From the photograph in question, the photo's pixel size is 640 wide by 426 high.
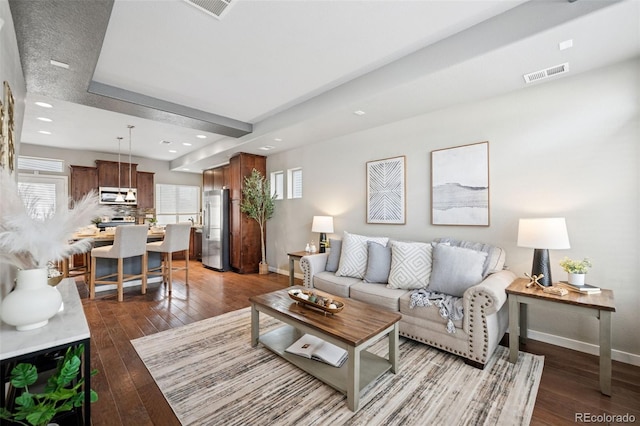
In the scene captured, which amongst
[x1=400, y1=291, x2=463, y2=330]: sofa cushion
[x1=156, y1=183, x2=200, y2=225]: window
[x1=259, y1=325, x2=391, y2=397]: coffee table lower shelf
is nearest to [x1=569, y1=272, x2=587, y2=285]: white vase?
[x1=400, y1=291, x2=463, y2=330]: sofa cushion

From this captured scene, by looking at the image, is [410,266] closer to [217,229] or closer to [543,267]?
[543,267]

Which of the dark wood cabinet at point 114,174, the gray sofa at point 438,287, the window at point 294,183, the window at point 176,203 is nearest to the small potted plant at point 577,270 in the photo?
the gray sofa at point 438,287

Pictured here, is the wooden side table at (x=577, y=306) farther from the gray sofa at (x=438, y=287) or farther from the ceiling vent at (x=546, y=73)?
the ceiling vent at (x=546, y=73)

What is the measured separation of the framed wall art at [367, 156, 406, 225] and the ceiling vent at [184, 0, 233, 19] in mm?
2625

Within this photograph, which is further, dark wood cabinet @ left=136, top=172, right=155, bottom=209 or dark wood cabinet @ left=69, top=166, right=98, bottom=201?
dark wood cabinet @ left=136, top=172, right=155, bottom=209

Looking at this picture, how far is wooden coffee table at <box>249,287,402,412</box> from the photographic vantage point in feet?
5.89

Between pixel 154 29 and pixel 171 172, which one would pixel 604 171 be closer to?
pixel 154 29

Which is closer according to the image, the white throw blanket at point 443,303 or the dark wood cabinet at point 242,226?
the white throw blanket at point 443,303

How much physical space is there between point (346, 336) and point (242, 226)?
14.2ft

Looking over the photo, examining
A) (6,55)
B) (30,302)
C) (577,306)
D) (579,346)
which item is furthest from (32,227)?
(579,346)

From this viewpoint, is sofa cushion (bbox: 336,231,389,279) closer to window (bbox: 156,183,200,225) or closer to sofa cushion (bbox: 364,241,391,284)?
sofa cushion (bbox: 364,241,391,284)

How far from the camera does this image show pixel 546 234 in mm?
2326

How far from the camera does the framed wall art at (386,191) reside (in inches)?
148

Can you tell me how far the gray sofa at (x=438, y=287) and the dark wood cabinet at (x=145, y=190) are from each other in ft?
19.8
